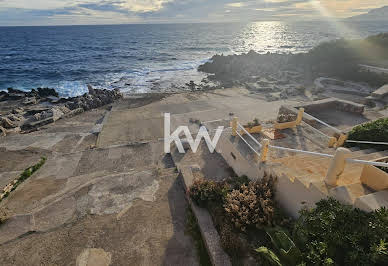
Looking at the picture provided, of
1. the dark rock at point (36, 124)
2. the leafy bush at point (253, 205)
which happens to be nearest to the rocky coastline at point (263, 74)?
the leafy bush at point (253, 205)

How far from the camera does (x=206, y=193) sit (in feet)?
18.6

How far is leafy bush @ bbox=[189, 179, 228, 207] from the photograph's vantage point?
18.5 ft

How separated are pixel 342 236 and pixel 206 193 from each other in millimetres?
3056

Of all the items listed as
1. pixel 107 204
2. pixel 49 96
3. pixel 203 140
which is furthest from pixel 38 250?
pixel 49 96

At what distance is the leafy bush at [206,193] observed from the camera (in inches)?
222

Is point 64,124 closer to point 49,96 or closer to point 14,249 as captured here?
point 14,249

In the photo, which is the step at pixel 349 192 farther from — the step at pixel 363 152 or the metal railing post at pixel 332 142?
the metal railing post at pixel 332 142

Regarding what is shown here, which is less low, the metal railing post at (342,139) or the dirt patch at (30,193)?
the metal railing post at (342,139)

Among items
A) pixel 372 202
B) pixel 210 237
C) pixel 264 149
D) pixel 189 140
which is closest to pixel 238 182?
pixel 264 149

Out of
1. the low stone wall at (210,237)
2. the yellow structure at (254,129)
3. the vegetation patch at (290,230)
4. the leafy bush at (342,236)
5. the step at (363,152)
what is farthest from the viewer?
the yellow structure at (254,129)

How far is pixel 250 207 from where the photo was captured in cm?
493

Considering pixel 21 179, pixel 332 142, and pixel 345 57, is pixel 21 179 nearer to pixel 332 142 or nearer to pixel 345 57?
pixel 332 142

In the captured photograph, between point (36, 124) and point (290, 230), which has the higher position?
point (290, 230)

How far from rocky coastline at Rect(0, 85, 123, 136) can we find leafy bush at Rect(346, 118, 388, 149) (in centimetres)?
1893
